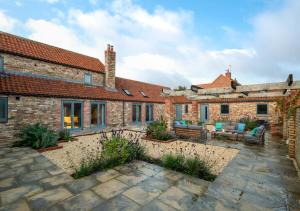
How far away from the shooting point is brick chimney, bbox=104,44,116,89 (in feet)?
46.1

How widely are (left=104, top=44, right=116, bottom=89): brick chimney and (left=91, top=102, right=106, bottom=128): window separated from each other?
2455 millimetres

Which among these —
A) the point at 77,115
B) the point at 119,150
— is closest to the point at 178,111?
the point at 77,115

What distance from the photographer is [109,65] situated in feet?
46.7

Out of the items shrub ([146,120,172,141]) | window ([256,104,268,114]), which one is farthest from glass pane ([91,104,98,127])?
window ([256,104,268,114])

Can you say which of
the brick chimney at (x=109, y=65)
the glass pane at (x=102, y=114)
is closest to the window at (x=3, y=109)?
the glass pane at (x=102, y=114)

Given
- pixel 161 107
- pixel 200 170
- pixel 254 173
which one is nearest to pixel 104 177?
pixel 200 170

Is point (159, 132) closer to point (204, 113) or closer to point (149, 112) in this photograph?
point (149, 112)

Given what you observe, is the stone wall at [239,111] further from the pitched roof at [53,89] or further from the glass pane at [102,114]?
the glass pane at [102,114]

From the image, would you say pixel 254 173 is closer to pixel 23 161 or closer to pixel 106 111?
pixel 23 161

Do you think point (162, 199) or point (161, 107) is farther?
point (161, 107)

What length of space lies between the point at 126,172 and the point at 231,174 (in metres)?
3.10

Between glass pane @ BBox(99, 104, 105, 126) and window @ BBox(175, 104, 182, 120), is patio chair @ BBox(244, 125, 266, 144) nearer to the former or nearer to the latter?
glass pane @ BBox(99, 104, 105, 126)

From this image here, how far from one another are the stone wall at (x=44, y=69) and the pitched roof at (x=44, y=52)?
0.28 metres

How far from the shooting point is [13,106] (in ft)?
27.9
